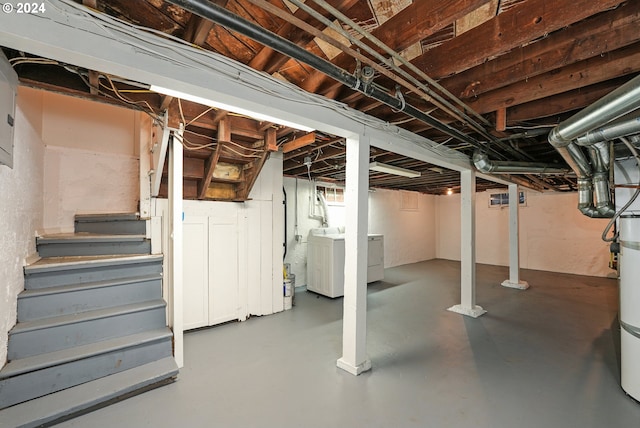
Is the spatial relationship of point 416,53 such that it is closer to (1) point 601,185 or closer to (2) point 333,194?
(1) point 601,185

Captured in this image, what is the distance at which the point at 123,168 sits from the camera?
3.47 m

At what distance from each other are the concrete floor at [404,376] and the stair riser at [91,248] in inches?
41.4

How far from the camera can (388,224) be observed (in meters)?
6.91

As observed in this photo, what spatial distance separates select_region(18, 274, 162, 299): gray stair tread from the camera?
6.07 feet

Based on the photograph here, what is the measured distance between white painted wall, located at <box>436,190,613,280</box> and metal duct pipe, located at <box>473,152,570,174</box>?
3783 mm

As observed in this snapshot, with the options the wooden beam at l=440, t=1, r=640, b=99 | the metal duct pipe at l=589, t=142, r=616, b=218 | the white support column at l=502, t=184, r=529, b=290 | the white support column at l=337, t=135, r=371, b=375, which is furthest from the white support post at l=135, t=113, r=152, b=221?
the white support column at l=502, t=184, r=529, b=290

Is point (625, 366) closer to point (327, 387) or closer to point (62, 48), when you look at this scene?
point (327, 387)

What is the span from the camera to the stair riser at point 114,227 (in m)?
2.79

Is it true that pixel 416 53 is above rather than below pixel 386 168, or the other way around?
above

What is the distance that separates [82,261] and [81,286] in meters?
0.20

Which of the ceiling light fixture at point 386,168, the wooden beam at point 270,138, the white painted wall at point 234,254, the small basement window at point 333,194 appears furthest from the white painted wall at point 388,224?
the wooden beam at point 270,138

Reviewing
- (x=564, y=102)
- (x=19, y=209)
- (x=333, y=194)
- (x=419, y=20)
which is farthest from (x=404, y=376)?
(x=333, y=194)

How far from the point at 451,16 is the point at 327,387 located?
234cm

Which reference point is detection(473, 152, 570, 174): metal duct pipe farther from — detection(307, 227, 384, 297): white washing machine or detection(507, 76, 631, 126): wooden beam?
detection(307, 227, 384, 297): white washing machine
